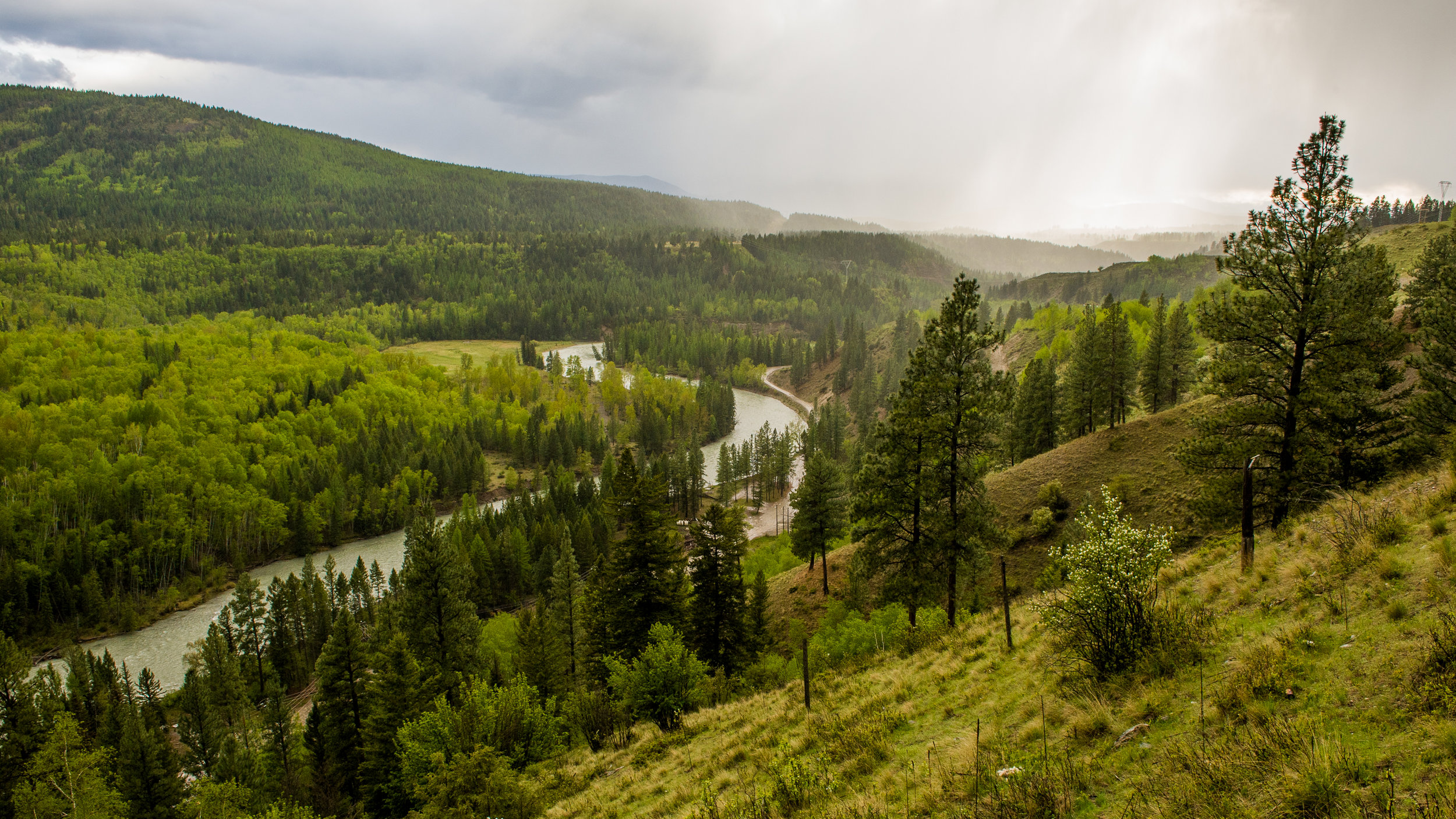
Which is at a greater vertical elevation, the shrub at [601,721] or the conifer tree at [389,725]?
the shrub at [601,721]

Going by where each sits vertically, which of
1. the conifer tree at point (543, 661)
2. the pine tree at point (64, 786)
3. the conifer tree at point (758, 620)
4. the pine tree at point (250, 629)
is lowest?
the pine tree at point (250, 629)

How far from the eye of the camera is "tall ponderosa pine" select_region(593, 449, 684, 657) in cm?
3119

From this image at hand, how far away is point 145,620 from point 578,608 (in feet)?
230

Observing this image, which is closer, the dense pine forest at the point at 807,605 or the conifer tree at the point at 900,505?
the dense pine forest at the point at 807,605

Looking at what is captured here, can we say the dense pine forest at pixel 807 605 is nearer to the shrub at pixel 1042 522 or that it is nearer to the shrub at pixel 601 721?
the shrub at pixel 601 721

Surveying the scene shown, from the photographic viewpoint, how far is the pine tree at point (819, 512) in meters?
45.2

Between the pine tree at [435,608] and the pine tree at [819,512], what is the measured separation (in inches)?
903

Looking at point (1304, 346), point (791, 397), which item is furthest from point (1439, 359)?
point (791, 397)

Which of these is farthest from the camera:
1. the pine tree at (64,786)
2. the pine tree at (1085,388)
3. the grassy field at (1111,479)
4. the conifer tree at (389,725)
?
the pine tree at (1085,388)

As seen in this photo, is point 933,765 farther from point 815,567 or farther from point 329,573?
point 329,573

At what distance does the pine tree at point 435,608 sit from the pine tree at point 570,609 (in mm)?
5532

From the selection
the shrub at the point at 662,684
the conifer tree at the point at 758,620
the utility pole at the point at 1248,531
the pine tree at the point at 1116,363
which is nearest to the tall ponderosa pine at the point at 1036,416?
the pine tree at the point at 1116,363

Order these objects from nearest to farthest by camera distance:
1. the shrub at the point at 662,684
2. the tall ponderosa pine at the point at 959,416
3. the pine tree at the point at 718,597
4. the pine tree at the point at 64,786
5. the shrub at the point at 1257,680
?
the shrub at the point at 1257,680 → the shrub at the point at 662,684 → the tall ponderosa pine at the point at 959,416 → the pine tree at the point at 64,786 → the pine tree at the point at 718,597

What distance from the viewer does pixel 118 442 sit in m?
97.9
